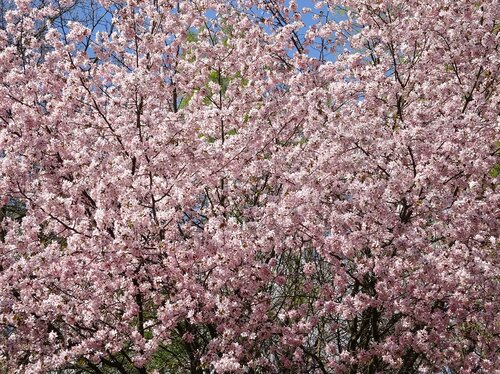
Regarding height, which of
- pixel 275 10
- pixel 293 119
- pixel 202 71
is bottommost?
pixel 293 119

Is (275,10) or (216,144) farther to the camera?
(275,10)

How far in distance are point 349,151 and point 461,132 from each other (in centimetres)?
151

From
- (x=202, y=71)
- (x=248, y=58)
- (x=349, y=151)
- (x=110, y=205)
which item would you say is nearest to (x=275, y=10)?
(x=248, y=58)

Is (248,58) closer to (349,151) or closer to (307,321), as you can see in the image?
(349,151)

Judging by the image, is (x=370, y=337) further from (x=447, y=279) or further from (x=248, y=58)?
(x=248, y=58)

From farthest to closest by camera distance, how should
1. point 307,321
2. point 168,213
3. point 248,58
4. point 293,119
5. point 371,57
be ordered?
point 371,57 < point 248,58 < point 293,119 < point 307,321 < point 168,213

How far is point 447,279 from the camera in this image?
23.7 feet

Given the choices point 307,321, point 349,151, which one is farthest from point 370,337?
point 349,151

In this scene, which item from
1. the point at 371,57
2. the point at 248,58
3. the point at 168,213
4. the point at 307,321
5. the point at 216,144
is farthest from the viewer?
the point at 371,57

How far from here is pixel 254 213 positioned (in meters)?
8.21

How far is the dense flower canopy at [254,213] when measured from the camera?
721 centimetres

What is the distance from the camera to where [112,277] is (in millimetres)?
7547

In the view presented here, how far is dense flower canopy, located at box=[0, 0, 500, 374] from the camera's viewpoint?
23.6 ft

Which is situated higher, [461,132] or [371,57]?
Answer: [371,57]
